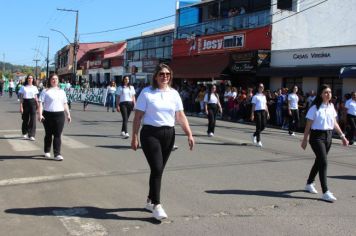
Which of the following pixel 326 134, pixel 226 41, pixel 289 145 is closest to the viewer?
A: pixel 326 134

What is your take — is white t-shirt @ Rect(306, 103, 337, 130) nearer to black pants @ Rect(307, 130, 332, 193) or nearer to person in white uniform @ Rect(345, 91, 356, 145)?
black pants @ Rect(307, 130, 332, 193)

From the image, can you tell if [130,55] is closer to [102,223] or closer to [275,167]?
[275,167]

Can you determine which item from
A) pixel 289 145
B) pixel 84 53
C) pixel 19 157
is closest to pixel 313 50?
pixel 289 145

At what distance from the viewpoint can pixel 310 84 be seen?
27.1 m

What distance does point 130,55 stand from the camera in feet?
185

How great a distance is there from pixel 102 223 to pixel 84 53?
7710 cm

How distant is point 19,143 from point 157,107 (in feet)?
25.1

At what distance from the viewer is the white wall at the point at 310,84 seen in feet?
87.3

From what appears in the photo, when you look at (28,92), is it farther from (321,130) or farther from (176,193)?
(321,130)

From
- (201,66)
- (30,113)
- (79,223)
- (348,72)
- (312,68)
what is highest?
(201,66)

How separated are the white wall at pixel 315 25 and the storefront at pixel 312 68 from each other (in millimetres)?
2143

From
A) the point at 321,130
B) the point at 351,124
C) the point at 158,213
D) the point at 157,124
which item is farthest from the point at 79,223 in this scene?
the point at 351,124

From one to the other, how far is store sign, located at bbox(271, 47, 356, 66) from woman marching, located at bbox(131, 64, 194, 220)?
67.2 ft

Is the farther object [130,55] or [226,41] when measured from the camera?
[130,55]
